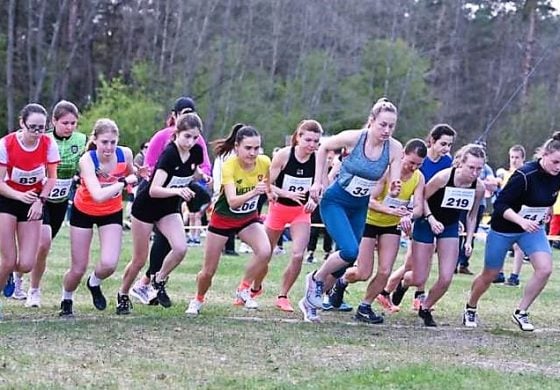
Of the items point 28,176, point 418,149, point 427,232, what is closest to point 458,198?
point 427,232

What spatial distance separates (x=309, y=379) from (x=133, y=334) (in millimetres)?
1910

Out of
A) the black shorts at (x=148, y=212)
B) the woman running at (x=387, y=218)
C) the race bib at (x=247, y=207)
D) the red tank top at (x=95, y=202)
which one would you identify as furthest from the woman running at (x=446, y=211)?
the red tank top at (x=95, y=202)

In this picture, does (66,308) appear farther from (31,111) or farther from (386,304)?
(386,304)

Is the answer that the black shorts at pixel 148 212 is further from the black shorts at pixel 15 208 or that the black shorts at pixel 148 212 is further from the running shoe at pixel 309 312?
the running shoe at pixel 309 312

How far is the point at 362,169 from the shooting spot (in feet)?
27.5

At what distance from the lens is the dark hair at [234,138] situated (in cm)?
874

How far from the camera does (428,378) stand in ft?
20.5

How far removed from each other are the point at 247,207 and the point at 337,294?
163cm

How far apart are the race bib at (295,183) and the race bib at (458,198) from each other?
1274 mm

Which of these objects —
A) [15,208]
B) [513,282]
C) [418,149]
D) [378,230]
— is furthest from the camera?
[513,282]

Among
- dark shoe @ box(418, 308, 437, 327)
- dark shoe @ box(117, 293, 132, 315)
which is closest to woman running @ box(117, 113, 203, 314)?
dark shoe @ box(117, 293, 132, 315)

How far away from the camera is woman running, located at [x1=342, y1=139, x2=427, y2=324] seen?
877 centimetres

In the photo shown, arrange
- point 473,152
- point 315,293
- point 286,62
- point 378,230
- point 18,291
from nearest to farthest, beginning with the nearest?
point 473,152, point 315,293, point 378,230, point 18,291, point 286,62

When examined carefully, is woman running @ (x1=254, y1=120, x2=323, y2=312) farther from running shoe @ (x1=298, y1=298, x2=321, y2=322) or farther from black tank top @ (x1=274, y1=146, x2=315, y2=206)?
running shoe @ (x1=298, y1=298, x2=321, y2=322)
